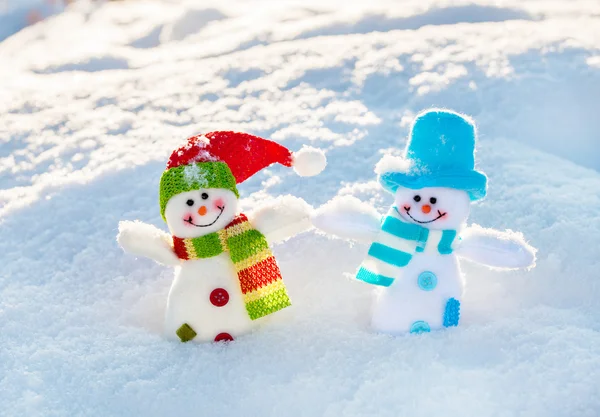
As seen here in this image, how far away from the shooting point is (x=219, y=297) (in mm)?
1547

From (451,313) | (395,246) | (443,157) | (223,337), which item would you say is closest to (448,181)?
(443,157)

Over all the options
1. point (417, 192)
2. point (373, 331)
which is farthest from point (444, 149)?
point (373, 331)

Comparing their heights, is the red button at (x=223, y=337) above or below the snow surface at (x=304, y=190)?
below

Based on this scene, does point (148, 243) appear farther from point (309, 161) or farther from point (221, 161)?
point (309, 161)

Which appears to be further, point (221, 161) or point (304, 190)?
point (304, 190)

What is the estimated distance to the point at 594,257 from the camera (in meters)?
1.69

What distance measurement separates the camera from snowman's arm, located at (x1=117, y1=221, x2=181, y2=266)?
1581 millimetres

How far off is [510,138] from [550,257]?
2.00 feet

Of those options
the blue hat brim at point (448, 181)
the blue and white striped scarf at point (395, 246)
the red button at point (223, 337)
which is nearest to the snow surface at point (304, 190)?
the red button at point (223, 337)

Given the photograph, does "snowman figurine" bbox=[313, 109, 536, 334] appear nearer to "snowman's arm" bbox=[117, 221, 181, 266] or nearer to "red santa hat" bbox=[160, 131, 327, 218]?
"red santa hat" bbox=[160, 131, 327, 218]

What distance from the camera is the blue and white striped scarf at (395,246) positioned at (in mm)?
1517

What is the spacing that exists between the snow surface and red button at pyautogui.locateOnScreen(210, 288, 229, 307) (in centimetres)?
9

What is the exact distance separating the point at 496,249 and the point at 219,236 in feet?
1.86

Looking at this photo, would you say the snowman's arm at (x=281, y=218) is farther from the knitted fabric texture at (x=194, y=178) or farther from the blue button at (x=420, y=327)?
the blue button at (x=420, y=327)
